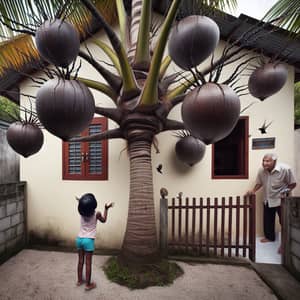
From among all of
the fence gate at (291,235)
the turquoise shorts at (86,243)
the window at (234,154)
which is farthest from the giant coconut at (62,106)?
the fence gate at (291,235)

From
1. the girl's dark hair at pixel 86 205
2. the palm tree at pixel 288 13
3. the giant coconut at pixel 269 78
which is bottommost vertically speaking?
the girl's dark hair at pixel 86 205

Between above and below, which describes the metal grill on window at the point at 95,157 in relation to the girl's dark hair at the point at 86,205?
above

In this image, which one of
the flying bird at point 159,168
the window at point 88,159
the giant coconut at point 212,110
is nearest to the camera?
the giant coconut at point 212,110

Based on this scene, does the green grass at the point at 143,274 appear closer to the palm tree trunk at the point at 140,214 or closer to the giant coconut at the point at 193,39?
the palm tree trunk at the point at 140,214

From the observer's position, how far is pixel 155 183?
11.7ft

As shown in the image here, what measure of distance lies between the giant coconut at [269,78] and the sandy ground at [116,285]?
8.44 ft

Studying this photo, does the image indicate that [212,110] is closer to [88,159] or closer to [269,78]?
[269,78]

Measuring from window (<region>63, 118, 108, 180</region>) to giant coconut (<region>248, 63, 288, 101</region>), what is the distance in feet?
9.08

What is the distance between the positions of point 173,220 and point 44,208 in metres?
2.79

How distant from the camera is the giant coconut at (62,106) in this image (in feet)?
4.05

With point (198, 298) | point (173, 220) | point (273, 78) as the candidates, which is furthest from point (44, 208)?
point (273, 78)

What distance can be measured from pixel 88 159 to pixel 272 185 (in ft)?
12.0

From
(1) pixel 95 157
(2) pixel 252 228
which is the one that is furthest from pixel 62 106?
(2) pixel 252 228

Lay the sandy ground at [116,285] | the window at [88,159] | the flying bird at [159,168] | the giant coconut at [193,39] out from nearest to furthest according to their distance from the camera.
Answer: the giant coconut at [193,39], the sandy ground at [116,285], the flying bird at [159,168], the window at [88,159]
